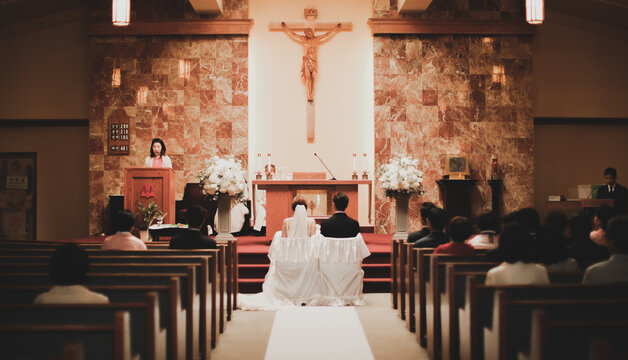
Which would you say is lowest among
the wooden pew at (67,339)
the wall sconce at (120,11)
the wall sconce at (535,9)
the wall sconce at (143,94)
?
the wooden pew at (67,339)

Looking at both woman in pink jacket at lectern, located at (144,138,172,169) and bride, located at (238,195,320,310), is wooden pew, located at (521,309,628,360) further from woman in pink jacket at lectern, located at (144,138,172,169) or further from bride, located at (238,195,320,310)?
woman in pink jacket at lectern, located at (144,138,172,169)

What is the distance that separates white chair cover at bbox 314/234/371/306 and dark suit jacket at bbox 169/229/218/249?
154 cm

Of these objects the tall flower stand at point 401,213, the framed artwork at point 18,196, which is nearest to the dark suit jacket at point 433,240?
the tall flower stand at point 401,213

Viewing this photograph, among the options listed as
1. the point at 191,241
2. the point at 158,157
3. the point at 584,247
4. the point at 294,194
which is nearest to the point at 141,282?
the point at 191,241

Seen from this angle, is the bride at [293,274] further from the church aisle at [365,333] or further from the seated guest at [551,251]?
the seated guest at [551,251]

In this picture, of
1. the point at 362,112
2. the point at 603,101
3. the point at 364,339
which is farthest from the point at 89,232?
the point at 603,101

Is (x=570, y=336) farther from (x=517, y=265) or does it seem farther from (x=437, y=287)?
(x=437, y=287)

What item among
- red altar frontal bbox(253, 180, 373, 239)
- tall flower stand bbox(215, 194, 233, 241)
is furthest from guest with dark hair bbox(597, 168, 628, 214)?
tall flower stand bbox(215, 194, 233, 241)

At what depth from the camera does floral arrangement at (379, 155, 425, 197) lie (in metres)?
7.78

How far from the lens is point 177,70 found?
10766 mm

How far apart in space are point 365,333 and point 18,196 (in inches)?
370

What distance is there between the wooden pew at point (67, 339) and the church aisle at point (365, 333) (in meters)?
2.00

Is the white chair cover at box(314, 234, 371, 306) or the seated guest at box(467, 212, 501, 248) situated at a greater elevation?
the seated guest at box(467, 212, 501, 248)

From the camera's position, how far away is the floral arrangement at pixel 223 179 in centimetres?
740
